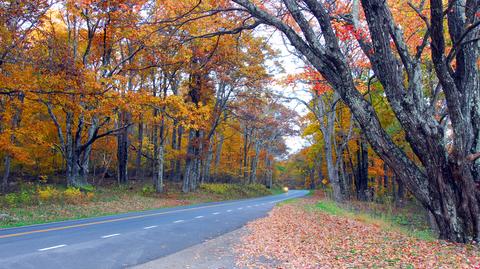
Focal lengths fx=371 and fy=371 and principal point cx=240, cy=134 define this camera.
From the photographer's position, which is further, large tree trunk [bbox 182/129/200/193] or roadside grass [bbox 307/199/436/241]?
large tree trunk [bbox 182/129/200/193]

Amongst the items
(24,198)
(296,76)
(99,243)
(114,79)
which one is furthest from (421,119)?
(24,198)

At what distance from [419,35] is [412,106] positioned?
8657 mm

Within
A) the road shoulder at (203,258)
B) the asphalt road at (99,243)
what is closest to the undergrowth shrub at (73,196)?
the asphalt road at (99,243)

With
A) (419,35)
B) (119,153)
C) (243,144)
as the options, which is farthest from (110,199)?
(243,144)

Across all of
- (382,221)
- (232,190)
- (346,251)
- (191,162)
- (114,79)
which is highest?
(114,79)

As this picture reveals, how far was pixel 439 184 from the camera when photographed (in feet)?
23.7

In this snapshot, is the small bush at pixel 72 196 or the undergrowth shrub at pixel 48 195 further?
the small bush at pixel 72 196

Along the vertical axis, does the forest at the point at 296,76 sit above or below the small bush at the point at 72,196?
above

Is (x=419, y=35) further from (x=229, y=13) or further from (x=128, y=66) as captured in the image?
(x=128, y=66)

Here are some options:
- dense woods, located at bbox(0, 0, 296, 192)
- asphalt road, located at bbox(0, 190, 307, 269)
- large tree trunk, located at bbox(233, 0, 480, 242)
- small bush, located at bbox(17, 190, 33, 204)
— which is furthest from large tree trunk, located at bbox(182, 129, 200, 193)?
large tree trunk, located at bbox(233, 0, 480, 242)

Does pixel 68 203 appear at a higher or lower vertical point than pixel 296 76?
lower

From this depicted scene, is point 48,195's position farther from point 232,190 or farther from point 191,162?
point 232,190

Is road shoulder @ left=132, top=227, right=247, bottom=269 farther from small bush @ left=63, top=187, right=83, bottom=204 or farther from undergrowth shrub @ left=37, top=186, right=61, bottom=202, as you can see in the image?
undergrowth shrub @ left=37, top=186, right=61, bottom=202

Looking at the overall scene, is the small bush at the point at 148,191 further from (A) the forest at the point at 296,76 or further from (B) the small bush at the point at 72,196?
(B) the small bush at the point at 72,196
